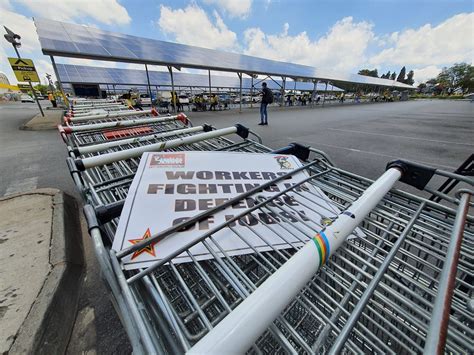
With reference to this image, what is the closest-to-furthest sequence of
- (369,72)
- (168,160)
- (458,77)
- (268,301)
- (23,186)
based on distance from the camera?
(268,301), (168,160), (23,186), (458,77), (369,72)

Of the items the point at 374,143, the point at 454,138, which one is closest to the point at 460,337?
the point at 374,143

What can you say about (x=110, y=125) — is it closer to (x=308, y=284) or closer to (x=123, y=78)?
(x=308, y=284)

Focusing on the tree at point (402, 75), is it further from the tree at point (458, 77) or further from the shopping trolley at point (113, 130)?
the shopping trolley at point (113, 130)

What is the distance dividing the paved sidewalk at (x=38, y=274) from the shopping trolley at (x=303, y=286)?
1.01 m

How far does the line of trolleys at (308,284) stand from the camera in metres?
0.50

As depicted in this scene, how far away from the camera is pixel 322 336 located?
0.59m

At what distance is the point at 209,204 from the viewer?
1.01 metres

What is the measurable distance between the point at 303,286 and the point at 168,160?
1.00 meters

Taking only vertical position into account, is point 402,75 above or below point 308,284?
above

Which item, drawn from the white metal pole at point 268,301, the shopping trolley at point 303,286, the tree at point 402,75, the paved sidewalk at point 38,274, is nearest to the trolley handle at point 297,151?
the shopping trolley at point 303,286

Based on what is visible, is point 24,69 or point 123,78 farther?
point 123,78

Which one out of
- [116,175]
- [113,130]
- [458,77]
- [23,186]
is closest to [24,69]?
[23,186]

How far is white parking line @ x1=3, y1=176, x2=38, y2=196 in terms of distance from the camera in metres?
3.21

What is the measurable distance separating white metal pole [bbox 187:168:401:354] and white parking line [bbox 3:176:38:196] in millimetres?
4213
